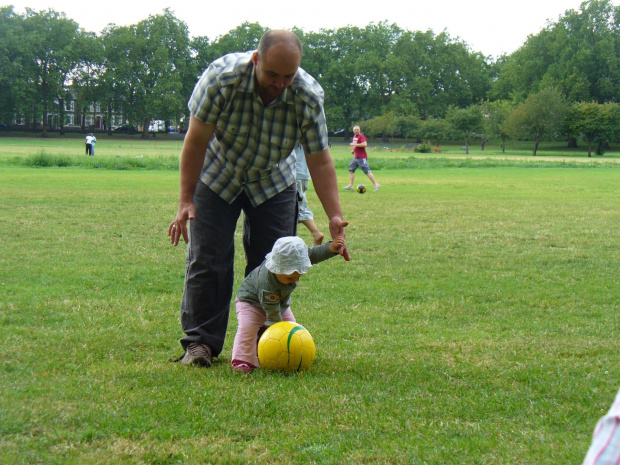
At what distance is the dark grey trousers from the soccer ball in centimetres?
40

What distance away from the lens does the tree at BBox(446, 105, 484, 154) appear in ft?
285

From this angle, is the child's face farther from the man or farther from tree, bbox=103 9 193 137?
tree, bbox=103 9 193 137

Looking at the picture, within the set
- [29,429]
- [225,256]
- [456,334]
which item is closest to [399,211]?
[456,334]

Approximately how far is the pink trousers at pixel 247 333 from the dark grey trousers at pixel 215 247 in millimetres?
135

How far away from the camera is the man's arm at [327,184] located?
15.3 feet

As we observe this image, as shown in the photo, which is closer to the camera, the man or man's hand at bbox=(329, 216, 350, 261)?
the man

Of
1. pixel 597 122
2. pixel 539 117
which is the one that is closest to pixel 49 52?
pixel 539 117

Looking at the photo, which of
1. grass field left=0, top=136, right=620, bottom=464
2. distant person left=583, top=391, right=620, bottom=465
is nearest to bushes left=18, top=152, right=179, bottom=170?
grass field left=0, top=136, right=620, bottom=464

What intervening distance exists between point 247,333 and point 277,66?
6.29ft

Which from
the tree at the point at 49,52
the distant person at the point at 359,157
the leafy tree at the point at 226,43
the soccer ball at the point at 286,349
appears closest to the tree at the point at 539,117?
the leafy tree at the point at 226,43

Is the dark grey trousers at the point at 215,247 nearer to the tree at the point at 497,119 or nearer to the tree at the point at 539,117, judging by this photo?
the tree at the point at 539,117

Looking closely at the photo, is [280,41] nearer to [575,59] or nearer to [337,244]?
[337,244]

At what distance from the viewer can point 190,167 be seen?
14.7 feet

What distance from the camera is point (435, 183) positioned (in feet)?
80.5
